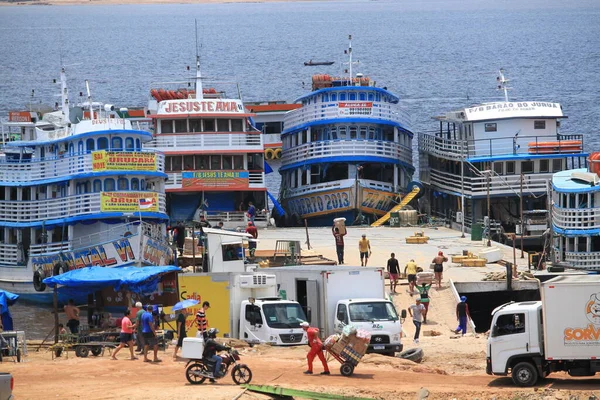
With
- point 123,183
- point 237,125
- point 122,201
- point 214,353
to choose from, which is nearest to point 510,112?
point 237,125

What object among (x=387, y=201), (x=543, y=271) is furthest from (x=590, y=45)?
(x=543, y=271)

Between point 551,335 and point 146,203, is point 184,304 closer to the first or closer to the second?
point 551,335

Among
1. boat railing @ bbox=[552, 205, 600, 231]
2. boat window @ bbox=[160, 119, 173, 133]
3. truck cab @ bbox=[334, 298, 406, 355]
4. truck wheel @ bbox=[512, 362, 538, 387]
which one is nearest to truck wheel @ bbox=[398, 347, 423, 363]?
truck cab @ bbox=[334, 298, 406, 355]

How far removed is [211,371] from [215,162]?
3090 cm

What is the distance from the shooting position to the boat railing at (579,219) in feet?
171

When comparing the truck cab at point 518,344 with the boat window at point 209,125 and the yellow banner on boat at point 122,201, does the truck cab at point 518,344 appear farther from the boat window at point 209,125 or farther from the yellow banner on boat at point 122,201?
the boat window at point 209,125

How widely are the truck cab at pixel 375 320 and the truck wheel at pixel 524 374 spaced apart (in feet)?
16.5

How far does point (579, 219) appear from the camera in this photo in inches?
2062

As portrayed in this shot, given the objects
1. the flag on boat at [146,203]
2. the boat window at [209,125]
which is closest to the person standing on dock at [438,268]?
the flag on boat at [146,203]

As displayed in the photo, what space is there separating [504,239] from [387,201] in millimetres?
7500

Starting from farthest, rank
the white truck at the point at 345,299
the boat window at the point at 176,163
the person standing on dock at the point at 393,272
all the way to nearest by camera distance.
Result: the boat window at the point at 176,163 < the person standing on dock at the point at 393,272 < the white truck at the point at 345,299

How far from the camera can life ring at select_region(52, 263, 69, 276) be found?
168 ft

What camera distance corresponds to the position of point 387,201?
67062mm

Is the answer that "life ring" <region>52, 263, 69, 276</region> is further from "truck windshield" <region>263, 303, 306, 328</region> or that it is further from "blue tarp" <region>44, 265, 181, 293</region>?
"truck windshield" <region>263, 303, 306, 328</region>
